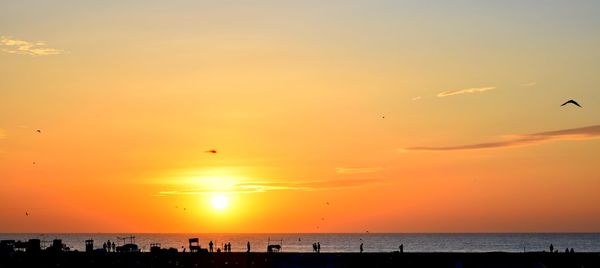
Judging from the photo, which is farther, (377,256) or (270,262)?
(377,256)

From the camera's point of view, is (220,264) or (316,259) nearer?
(316,259)

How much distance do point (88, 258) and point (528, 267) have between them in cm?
5752

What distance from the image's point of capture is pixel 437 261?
102188 millimetres

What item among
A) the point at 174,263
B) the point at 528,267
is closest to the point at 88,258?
the point at 174,263

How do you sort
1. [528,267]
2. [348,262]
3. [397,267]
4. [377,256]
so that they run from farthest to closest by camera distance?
1. [377,256]
2. [348,262]
3. [397,267]
4. [528,267]

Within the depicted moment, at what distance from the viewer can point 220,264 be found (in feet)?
341

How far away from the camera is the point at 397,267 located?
9544 centimetres

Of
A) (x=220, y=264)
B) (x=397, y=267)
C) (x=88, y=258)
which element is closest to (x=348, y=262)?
(x=397, y=267)

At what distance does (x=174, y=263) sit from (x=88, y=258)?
14.8m

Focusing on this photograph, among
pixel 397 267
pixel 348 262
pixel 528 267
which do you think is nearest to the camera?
pixel 528 267

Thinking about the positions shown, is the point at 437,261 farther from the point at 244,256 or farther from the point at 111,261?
the point at 111,261

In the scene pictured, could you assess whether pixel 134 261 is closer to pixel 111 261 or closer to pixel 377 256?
pixel 111 261

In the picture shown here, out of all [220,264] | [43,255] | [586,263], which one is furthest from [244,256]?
[586,263]

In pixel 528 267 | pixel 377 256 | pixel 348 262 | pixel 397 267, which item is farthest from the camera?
pixel 377 256
